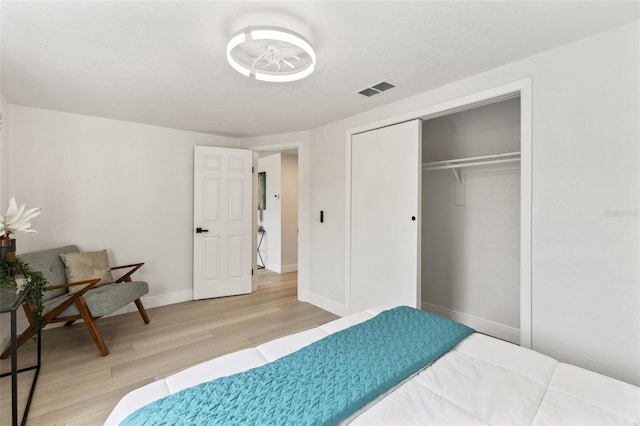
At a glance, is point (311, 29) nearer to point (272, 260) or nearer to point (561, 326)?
point (561, 326)

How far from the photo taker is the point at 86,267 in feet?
9.90

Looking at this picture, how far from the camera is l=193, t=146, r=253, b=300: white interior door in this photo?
13.1ft

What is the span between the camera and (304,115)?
3.27 m

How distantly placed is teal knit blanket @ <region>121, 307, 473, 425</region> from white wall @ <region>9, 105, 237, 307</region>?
10.2ft

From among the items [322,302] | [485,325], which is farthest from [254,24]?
[485,325]

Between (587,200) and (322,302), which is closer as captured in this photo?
(587,200)

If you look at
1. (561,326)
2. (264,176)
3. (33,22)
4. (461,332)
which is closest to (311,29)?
(33,22)

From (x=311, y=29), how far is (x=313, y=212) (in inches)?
95.0

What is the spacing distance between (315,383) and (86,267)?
3.00m

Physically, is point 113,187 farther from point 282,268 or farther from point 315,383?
point 315,383

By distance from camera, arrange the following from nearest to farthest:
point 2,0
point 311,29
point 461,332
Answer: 1. point 2,0
2. point 461,332
3. point 311,29

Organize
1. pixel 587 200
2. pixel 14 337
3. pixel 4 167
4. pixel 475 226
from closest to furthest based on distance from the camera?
pixel 14 337
pixel 587 200
pixel 4 167
pixel 475 226

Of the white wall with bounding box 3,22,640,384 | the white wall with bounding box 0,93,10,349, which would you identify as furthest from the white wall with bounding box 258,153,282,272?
the white wall with bounding box 0,93,10,349

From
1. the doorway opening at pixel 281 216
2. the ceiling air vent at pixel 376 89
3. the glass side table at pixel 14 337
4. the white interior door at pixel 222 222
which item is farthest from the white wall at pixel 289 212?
the glass side table at pixel 14 337
